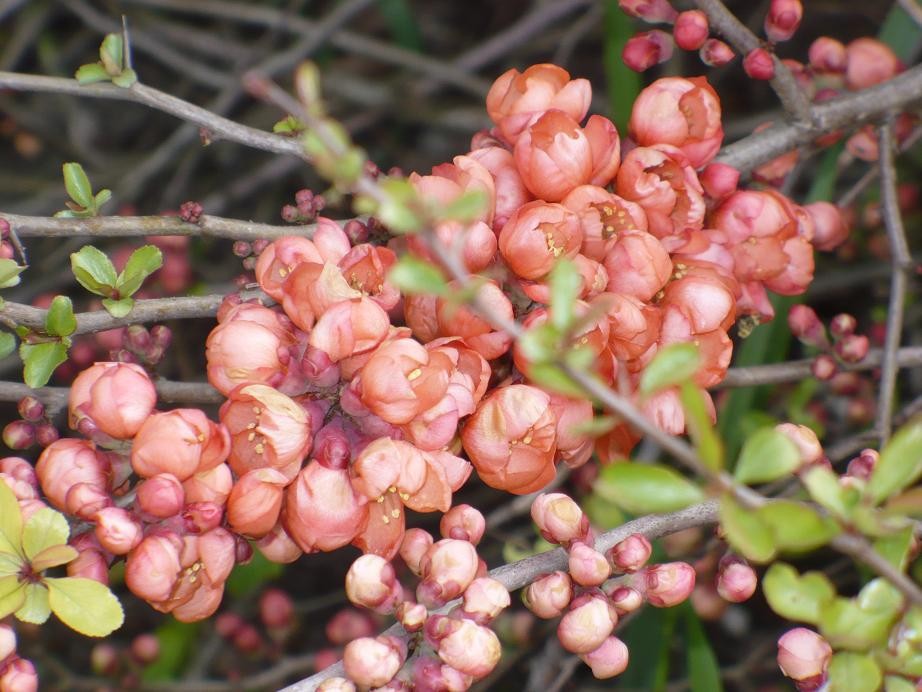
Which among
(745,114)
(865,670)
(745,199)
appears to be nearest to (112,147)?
(745,114)

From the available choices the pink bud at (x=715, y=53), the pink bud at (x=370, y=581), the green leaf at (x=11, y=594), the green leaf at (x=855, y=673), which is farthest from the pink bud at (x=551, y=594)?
the pink bud at (x=715, y=53)

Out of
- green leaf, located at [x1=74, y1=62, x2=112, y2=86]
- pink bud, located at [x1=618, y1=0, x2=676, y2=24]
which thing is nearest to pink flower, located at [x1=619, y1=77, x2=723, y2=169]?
pink bud, located at [x1=618, y1=0, x2=676, y2=24]

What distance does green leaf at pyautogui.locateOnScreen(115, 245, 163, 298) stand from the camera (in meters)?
1.11

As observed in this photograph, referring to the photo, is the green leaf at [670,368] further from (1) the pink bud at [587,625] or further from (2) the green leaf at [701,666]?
(2) the green leaf at [701,666]

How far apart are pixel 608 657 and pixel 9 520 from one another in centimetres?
57

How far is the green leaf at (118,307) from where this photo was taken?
1.12 m

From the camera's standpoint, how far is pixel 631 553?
100 centimetres

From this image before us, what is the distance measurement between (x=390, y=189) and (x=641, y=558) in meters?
0.52

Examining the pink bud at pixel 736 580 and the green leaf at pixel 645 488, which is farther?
the pink bud at pixel 736 580

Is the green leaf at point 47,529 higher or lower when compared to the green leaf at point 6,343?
higher

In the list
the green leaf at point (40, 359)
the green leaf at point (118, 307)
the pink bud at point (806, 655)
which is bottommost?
the pink bud at point (806, 655)

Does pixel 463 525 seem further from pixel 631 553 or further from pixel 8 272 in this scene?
pixel 8 272

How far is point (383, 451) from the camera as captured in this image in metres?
0.93

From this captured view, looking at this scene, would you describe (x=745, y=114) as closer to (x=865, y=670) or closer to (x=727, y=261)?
(x=727, y=261)
